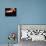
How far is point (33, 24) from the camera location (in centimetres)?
395

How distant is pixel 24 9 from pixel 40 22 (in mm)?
631

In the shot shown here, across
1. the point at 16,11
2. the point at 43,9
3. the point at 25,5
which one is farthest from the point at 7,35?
the point at 43,9

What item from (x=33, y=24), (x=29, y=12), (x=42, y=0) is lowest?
(x=33, y=24)

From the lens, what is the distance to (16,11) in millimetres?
3994

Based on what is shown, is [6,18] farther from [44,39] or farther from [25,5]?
[44,39]

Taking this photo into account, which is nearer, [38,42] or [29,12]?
[38,42]

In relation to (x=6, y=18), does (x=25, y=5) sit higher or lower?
higher

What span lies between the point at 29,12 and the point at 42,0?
1.77 feet

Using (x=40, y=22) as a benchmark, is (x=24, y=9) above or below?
above

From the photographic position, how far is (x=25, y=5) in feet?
13.2

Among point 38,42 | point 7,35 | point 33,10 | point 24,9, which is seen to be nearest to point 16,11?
point 24,9

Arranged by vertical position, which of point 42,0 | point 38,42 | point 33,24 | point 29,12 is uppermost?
point 42,0

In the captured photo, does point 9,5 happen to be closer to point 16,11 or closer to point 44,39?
point 16,11

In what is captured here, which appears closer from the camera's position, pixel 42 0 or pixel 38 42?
pixel 38 42
